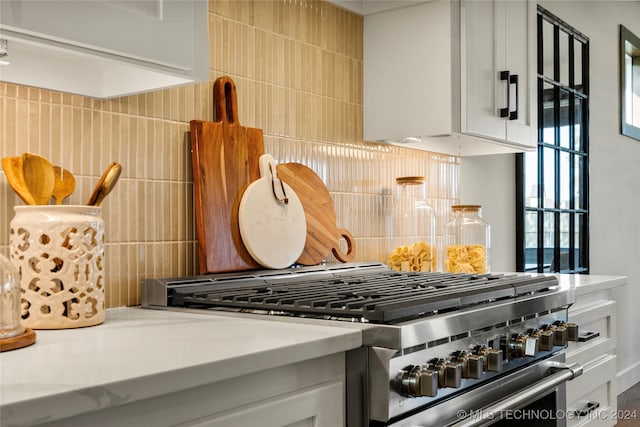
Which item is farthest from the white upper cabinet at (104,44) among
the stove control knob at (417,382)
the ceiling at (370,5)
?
the ceiling at (370,5)

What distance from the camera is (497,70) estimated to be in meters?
2.57

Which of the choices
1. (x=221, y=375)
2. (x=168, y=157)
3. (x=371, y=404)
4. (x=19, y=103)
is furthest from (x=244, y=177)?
(x=221, y=375)

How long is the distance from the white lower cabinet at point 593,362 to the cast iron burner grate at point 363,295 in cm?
35

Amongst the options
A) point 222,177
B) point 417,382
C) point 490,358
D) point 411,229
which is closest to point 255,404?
point 417,382

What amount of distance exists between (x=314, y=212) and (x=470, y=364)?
0.90 metres

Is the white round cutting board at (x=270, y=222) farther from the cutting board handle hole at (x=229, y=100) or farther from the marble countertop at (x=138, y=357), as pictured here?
the marble countertop at (x=138, y=357)

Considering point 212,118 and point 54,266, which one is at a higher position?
point 212,118

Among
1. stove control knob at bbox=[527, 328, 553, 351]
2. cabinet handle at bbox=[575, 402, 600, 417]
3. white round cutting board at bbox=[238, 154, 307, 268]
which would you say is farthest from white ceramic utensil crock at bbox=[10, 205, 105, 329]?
cabinet handle at bbox=[575, 402, 600, 417]

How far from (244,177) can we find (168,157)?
226 mm

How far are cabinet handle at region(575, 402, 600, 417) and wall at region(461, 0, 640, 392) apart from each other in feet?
6.53

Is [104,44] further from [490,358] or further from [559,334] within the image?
[559,334]

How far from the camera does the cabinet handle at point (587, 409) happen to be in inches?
87.7

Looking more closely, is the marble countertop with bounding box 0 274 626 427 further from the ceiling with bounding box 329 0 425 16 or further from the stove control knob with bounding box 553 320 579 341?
the ceiling with bounding box 329 0 425 16

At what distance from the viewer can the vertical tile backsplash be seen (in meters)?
1.52
